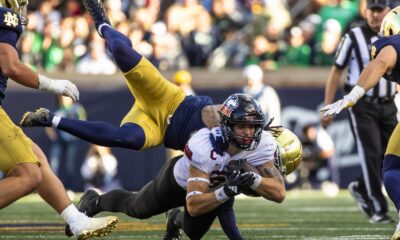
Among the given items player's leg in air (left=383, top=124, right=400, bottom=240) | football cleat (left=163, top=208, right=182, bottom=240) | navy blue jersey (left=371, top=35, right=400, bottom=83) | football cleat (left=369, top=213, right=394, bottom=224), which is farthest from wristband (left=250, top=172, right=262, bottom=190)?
football cleat (left=369, top=213, right=394, bottom=224)

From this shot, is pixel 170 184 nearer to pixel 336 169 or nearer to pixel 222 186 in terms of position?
pixel 222 186

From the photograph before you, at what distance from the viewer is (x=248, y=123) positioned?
5469mm

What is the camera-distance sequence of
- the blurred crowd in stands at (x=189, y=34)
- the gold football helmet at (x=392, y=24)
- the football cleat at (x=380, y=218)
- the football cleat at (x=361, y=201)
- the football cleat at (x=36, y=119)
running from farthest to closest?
the blurred crowd in stands at (x=189, y=34) → the football cleat at (x=361, y=201) → the football cleat at (x=380, y=218) → the football cleat at (x=36, y=119) → the gold football helmet at (x=392, y=24)

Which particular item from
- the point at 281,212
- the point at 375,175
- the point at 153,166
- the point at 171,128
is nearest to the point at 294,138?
the point at 171,128

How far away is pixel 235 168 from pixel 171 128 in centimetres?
118

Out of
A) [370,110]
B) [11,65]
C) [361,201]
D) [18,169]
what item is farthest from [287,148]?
[361,201]

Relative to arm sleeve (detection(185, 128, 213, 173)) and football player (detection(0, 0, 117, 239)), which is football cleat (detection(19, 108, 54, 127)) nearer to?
football player (detection(0, 0, 117, 239))

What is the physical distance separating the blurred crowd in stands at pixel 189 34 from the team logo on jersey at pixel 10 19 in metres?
7.30

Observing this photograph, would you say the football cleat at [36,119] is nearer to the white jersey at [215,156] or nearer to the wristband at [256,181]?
the white jersey at [215,156]

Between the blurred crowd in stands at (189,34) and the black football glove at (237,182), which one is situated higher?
the black football glove at (237,182)

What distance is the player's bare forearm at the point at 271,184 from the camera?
5.39 meters

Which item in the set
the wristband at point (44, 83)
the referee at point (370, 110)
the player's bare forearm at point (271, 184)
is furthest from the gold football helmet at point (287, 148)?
the referee at point (370, 110)

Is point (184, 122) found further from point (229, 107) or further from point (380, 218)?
point (380, 218)

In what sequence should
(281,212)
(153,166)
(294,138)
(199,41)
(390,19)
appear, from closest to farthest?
(390,19), (294,138), (281,212), (153,166), (199,41)
